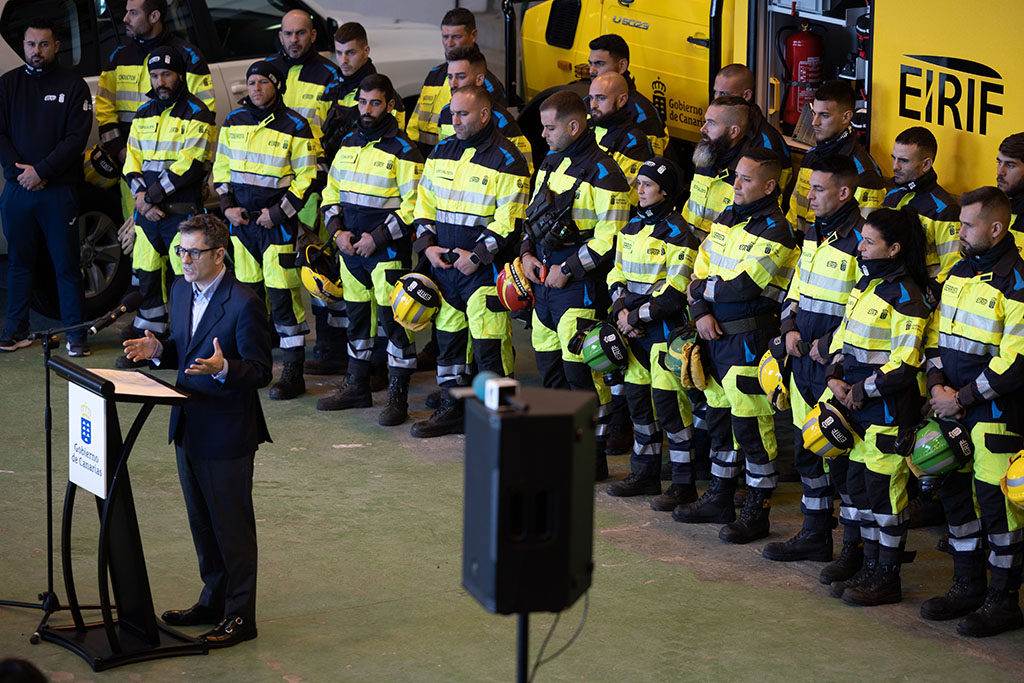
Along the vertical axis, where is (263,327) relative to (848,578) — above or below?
above

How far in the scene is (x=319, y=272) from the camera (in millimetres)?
9484

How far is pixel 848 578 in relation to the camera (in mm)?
6781

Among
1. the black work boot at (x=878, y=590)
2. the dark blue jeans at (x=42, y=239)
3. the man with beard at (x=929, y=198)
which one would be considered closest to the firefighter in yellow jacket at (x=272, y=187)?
the dark blue jeans at (x=42, y=239)

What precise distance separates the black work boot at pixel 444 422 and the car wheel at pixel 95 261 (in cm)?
318

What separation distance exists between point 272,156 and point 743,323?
3748 millimetres

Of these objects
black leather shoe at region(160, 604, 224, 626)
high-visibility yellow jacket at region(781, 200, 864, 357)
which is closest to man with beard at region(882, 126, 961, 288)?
high-visibility yellow jacket at region(781, 200, 864, 357)

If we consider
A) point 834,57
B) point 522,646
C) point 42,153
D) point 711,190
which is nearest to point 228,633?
point 522,646

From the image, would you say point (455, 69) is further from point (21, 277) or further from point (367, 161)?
point (21, 277)

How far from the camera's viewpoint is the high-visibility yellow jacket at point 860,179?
743 cm

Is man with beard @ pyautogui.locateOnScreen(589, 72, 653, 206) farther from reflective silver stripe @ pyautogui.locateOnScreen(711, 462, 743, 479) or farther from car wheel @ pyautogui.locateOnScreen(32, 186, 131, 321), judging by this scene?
car wheel @ pyautogui.locateOnScreen(32, 186, 131, 321)

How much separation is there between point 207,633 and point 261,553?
40.1 inches

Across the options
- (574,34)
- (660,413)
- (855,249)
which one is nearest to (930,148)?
(855,249)

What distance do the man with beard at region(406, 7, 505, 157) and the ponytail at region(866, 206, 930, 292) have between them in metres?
3.92

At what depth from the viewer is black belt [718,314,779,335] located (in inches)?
279
